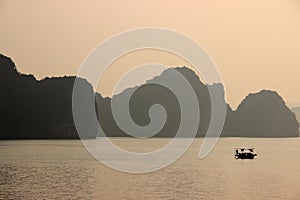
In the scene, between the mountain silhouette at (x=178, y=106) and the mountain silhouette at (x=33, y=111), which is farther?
the mountain silhouette at (x=33, y=111)

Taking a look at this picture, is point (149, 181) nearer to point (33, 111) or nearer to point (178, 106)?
point (178, 106)

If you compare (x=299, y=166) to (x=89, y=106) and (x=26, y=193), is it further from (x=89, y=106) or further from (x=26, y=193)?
(x=26, y=193)

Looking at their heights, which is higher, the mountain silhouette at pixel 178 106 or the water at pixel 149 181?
the mountain silhouette at pixel 178 106

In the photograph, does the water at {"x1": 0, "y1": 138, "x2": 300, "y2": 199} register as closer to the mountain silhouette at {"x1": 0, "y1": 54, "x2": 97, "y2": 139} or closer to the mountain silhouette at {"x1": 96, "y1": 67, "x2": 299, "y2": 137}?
the mountain silhouette at {"x1": 96, "y1": 67, "x2": 299, "y2": 137}

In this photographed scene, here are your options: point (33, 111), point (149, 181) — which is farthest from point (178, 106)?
point (33, 111)

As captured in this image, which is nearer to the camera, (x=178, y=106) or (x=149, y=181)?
(x=149, y=181)

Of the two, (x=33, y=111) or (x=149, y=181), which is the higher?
(x=33, y=111)

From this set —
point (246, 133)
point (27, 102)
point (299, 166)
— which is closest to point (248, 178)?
point (299, 166)

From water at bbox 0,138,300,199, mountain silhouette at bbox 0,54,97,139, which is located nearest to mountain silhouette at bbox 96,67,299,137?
water at bbox 0,138,300,199

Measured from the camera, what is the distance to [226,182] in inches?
920

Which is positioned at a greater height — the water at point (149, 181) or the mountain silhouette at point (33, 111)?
the mountain silhouette at point (33, 111)

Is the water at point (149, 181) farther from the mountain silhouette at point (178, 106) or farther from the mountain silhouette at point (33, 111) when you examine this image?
the mountain silhouette at point (33, 111)

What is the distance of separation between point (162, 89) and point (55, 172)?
787 cm

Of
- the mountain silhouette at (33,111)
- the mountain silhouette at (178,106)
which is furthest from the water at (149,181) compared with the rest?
the mountain silhouette at (33,111)
